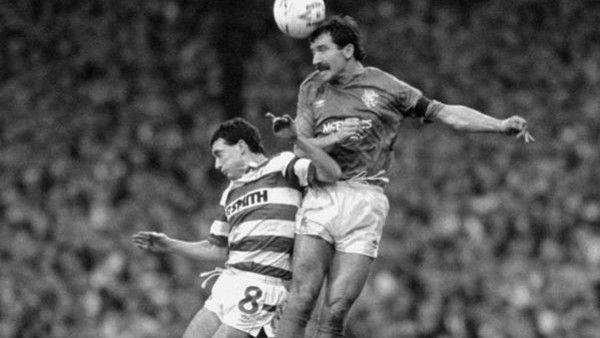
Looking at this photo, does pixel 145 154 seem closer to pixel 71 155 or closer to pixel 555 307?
pixel 71 155

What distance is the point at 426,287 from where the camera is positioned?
15008 millimetres

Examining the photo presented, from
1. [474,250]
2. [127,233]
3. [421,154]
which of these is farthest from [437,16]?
[127,233]

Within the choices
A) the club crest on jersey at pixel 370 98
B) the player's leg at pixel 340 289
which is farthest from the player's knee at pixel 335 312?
the club crest on jersey at pixel 370 98

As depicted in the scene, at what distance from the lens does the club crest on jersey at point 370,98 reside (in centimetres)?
751

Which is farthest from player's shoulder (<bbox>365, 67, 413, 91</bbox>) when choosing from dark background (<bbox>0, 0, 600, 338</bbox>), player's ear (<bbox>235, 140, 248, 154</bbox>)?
dark background (<bbox>0, 0, 600, 338</bbox>)

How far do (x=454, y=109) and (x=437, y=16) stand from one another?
1208 cm

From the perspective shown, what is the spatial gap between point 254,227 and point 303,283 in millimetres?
445

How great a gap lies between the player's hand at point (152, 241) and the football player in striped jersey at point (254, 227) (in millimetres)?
510

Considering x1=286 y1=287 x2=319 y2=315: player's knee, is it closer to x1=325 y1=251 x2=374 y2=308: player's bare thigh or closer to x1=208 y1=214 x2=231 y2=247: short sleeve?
x1=325 y1=251 x2=374 y2=308: player's bare thigh

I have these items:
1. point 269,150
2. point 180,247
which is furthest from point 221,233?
point 269,150

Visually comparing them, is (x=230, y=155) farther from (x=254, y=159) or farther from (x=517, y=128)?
(x=517, y=128)

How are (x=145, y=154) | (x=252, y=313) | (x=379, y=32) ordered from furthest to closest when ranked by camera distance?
(x=379, y=32), (x=145, y=154), (x=252, y=313)

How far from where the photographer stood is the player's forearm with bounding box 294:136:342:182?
7.13 metres

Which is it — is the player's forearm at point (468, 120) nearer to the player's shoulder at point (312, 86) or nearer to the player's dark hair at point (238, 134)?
the player's shoulder at point (312, 86)
